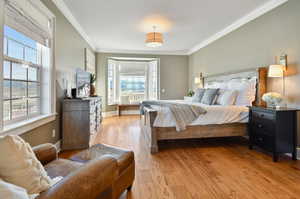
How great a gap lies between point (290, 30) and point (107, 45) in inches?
199

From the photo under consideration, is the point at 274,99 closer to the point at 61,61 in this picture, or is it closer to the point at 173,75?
the point at 61,61

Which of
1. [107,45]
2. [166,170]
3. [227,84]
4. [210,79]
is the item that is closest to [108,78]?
[107,45]

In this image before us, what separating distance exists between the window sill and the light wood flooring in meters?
1.36

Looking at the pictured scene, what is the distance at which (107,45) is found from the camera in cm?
600

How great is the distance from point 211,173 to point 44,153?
76.4 inches

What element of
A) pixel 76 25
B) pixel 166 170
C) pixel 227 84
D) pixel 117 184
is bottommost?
pixel 166 170

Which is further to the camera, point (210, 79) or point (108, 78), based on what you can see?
point (108, 78)

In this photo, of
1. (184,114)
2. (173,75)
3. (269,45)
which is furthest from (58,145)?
(173,75)

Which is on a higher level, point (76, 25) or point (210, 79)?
point (76, 25)

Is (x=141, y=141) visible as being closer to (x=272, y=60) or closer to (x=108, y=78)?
(x=272, y=60)

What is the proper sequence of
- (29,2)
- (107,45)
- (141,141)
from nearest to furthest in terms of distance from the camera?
1. (29,2)
2. (141,141)
3. (107,45)

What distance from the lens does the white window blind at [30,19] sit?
187cm

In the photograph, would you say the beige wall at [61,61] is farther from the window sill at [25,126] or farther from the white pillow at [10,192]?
the white pillow at [10,192]

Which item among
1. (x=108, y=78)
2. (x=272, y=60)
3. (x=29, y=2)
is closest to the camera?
(x=29, y=2)
